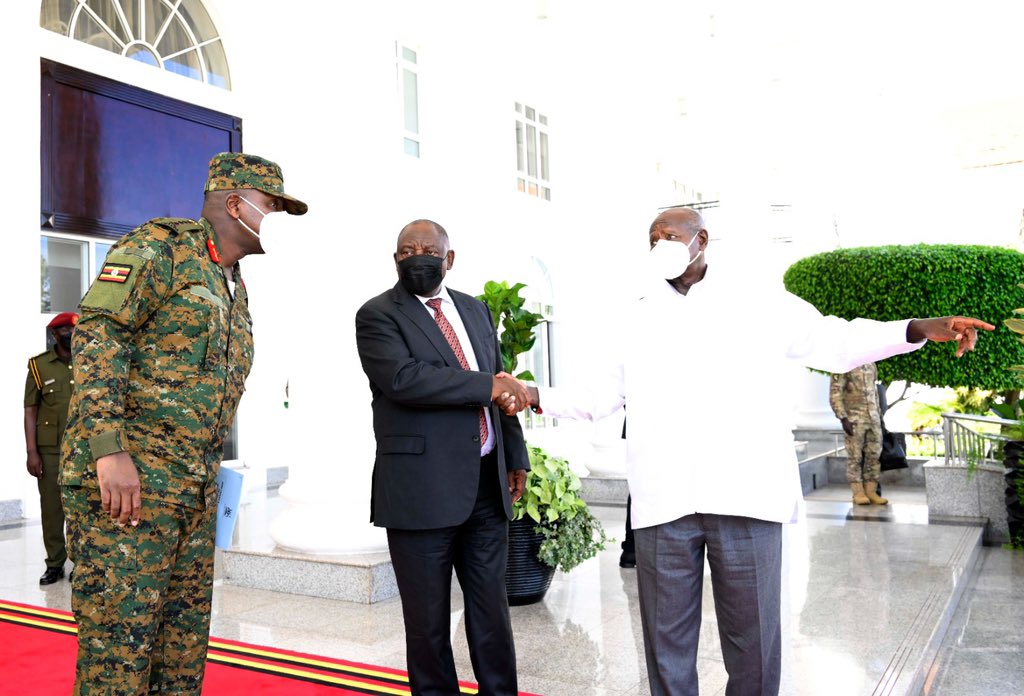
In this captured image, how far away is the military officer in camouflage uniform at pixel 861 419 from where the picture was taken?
30.1ft

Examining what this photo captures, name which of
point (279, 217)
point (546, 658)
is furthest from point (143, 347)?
point (546, 658)

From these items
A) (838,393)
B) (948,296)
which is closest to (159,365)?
(838,393)

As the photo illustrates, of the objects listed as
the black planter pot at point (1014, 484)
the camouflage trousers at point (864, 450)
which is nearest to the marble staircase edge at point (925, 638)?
the black planter pot at point (1014, 484)

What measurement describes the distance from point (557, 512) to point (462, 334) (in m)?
2.07

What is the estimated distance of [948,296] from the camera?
→ 11.1 m

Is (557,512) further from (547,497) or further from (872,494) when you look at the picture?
(872,494)

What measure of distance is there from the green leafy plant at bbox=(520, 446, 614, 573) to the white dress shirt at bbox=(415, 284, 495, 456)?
178cm

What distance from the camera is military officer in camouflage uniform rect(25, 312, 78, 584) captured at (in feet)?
18.9

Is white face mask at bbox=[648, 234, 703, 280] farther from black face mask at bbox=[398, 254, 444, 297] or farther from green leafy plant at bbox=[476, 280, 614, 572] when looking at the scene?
green leafy plant at bbox=[476, 280, 614, 572]

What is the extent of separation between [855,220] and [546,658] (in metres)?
19.1

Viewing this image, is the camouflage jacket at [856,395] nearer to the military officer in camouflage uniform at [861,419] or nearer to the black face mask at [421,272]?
the military officer in camouflage uniform at [861,419]

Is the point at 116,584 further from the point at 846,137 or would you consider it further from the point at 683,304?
the point at 846,137

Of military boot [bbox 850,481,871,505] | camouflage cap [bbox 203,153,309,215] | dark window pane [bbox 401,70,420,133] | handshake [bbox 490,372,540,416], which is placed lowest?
military boot [bbox 850,481,871,505]

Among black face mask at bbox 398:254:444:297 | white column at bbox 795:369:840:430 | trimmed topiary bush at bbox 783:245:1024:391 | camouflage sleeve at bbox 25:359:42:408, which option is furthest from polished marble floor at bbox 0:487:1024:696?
white column at bbox 795:369:840:430
